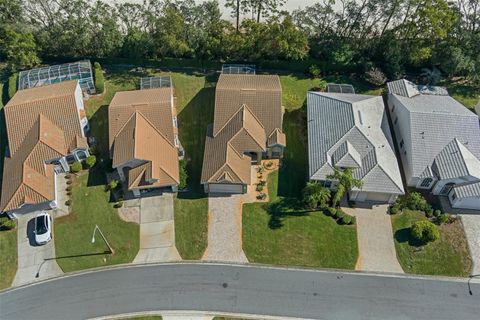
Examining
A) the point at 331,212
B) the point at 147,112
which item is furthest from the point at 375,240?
the point at 147,112

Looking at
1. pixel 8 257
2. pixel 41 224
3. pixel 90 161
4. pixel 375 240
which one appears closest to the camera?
pixel 8 257

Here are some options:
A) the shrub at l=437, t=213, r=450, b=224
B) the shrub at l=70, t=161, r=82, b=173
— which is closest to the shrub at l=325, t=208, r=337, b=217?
the shrub at l=437, t=213, r=450, b=224

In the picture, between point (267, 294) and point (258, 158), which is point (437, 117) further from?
point (267, 294)

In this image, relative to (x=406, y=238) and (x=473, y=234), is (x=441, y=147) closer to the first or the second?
(x=473, y=234)

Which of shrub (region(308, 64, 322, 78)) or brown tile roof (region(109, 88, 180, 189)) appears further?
shrub (region(308, 64, 322, 78))

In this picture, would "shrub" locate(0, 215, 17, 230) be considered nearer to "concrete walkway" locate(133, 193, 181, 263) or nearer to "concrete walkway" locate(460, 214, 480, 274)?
"concrete walkway" locate(133, 193, 181, 263)

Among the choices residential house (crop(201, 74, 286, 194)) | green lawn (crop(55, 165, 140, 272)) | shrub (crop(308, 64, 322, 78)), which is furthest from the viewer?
shrub (crop(308, 64, 322, 78))

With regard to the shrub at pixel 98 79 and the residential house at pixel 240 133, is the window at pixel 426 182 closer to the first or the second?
the residential house at pixel 240 133
